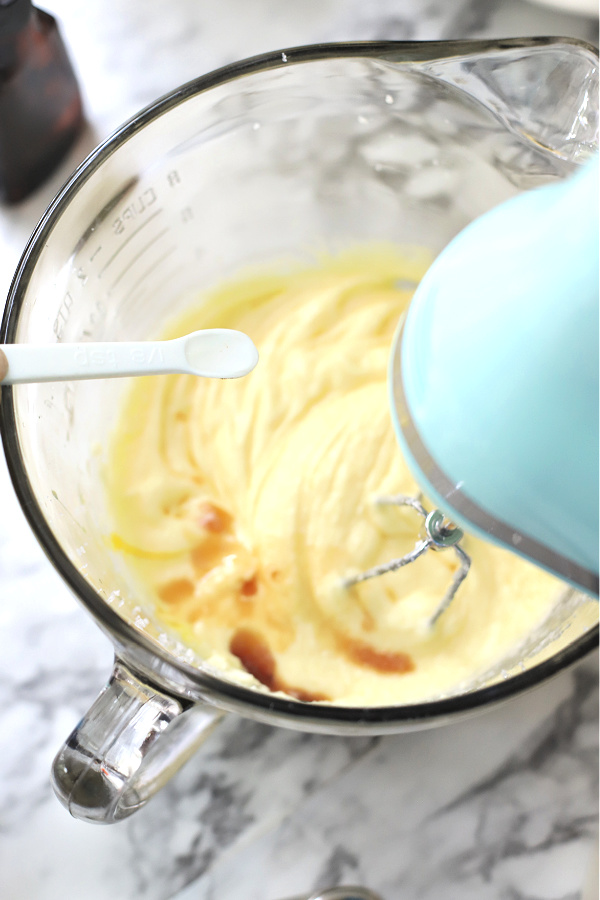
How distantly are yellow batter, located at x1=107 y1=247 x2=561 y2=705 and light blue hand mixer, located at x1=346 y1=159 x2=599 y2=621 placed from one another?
→ 34cm

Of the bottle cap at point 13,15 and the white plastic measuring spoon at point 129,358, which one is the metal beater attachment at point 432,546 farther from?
the bottle cap at point 13,15

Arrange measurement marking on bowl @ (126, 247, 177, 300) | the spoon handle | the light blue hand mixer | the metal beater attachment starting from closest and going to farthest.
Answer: the light blue hand mixer < the spoon handle < the metal beater attachment < measurement marking on bowl @ (126, 247, 177, 300)

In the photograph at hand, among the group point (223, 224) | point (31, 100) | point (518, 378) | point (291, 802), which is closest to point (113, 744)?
point (291, 802)

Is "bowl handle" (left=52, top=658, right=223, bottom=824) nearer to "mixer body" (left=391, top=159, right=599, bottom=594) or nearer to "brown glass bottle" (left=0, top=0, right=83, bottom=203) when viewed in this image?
"mixer body" (left=391, top=159, right=599, bottom=594)

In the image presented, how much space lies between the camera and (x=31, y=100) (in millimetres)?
746

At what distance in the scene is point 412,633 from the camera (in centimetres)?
70

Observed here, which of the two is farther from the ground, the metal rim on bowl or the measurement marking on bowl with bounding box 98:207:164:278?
the measurement marking on bowl with bounding box 98:207:164:278

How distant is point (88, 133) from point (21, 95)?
119 millimetres

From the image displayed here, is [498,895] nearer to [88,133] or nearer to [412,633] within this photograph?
[412,633]

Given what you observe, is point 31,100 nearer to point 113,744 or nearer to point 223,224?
point 223,224

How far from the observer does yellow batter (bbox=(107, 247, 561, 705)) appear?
27.2 inches

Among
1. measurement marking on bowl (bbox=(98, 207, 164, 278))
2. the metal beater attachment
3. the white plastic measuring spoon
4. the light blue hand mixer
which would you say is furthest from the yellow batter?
the light blue hand mixer

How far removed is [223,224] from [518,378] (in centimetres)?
52

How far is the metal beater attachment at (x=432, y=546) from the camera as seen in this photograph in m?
0.62
